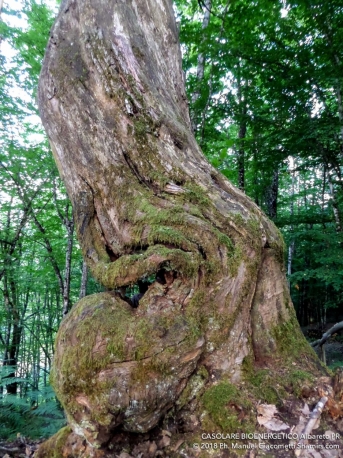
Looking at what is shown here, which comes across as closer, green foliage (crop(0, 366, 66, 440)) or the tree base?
the tree base

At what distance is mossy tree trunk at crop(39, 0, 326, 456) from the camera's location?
1.82 m

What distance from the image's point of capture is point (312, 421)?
182cm

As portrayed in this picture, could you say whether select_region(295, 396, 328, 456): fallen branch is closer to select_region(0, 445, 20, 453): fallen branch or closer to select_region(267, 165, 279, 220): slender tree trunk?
select_region(0, 445, 20, 453): fallen branch

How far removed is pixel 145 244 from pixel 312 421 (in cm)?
167

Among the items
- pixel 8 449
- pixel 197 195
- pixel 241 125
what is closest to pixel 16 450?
pixel 8 449

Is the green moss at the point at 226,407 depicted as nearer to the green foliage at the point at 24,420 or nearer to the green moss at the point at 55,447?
the green moss at the point at 55,447

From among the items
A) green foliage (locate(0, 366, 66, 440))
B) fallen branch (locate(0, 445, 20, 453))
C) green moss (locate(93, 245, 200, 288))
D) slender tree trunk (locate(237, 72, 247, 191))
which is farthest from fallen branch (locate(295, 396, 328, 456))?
slender tree trunk (locate(237, 72, 247, 191))

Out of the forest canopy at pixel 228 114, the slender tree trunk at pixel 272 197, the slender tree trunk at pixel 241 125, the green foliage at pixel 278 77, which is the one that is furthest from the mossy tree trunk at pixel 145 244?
the slender tree trunk at pixel 272 197

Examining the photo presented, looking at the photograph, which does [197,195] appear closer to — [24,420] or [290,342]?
[290,342]

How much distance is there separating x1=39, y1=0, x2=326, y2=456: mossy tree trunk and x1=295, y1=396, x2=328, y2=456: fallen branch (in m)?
0.37

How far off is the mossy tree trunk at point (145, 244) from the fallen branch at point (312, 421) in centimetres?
Result: 37

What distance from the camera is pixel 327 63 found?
6000mm

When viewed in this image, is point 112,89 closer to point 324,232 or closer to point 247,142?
point 247,142

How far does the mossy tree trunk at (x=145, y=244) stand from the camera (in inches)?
71.6
